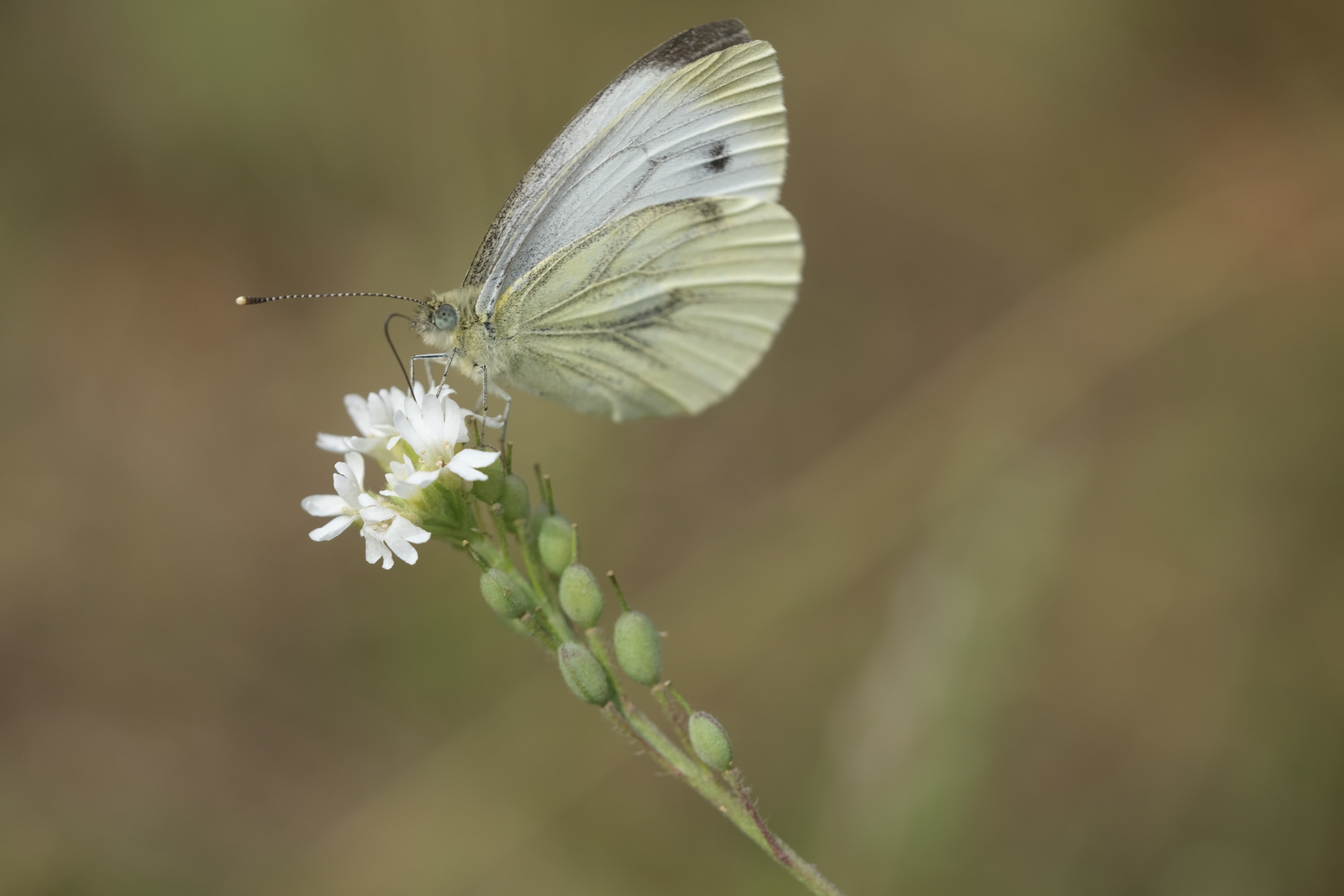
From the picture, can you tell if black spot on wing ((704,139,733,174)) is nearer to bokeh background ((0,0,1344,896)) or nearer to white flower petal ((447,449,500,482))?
white flower petal ((447,449,500,482))

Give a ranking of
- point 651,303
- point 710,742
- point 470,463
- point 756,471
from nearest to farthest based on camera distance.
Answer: point 710,742 < point 470,463 < point 651,303 < point 756,471

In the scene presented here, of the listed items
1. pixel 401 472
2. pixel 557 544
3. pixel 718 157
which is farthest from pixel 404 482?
pixel 718 157

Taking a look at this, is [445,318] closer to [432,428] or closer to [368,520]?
[432,428]

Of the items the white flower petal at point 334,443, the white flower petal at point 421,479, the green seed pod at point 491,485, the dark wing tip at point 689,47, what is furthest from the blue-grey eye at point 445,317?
the dark wing tip at point 689,47

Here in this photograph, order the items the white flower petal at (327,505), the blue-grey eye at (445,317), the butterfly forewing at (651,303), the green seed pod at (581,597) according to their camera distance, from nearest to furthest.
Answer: the green seed pod at (581,597)
the white flower petal at (327,505)
the butterfly forewing at (651,303)
the blue-grey eye at (445,317)

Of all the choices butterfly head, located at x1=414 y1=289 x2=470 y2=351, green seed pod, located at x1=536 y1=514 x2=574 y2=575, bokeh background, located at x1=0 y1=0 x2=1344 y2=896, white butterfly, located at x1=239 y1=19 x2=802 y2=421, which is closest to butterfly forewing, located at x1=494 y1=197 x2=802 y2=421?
white butterfly, located at x1=239 y1=19 x2=802 y2=421

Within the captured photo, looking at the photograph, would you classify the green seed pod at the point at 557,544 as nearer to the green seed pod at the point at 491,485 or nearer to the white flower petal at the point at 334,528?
the green seed pod at the point at 491,485
